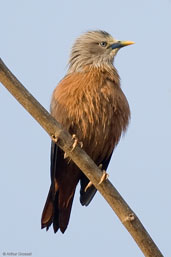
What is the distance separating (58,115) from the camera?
466cm

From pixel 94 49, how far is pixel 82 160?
2.32 meters

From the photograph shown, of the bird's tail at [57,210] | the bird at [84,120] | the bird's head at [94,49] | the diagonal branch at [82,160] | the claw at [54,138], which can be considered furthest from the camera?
the bird's head at [94,49]

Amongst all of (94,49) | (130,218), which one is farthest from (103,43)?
(130,218)

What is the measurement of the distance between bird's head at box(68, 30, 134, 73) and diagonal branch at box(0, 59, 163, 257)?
1950 mm

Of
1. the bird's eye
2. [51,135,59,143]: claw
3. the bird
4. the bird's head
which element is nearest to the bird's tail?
the bird

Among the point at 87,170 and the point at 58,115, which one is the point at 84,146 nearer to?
the point at 58,115

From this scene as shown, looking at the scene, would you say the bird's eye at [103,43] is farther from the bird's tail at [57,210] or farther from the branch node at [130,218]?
the branch node at [130,218]

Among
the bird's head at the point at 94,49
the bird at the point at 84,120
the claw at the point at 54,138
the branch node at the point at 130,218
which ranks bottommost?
the branch node at the point at 130,218

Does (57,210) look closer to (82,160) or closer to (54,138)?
(82,160)

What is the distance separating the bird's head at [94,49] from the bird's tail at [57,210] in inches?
55.3

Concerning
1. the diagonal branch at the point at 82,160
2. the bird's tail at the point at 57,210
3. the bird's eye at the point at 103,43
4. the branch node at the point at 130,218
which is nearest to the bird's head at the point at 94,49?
the bird's eye at the point at 103,43

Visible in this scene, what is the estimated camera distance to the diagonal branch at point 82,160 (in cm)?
317

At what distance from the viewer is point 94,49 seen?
5512 mm

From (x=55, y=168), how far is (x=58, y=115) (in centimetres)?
57
